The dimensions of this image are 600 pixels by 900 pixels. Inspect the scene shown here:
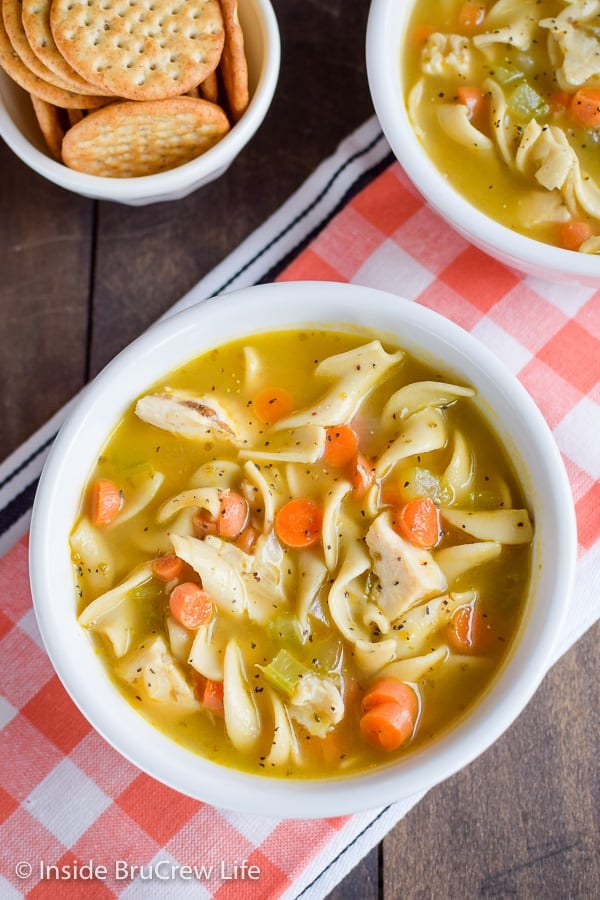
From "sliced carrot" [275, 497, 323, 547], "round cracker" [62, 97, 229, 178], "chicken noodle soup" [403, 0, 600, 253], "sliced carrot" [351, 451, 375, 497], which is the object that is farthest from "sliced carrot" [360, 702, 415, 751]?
"round cracker" [62, 97, 229, 178]

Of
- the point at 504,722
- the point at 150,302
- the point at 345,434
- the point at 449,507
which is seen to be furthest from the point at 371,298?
the point at 504,722

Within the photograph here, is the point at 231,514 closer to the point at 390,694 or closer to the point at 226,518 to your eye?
the point at 226,518

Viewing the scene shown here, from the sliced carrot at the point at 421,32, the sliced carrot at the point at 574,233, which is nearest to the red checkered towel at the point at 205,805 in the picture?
the sliced carrot at the point at 574,233

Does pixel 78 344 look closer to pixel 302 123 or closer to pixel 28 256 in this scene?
pixel 28 256

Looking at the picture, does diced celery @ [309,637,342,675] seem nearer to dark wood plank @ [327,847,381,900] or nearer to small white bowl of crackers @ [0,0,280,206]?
dark wood plank @ [327,847,381,900]

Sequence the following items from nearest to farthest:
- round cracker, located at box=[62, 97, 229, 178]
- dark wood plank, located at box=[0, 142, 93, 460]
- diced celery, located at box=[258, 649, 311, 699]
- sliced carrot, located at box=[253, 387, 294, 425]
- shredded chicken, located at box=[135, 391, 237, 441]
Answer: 1. diced celery, located at box=[258, 649, 311, 699]
2. shredded chicken, located at box=[135, 391, 237, 441]
3. sliced carrot, located at box=[253, 387, 294, 425]
4. round cracker, located at box=[62, 97, 229, 178]
5. dark wood plank, located at box=[0, 142, 93, 460]

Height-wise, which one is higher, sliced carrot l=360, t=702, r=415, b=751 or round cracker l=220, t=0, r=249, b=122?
round cracker l=220, t=0, r=249, b=122
